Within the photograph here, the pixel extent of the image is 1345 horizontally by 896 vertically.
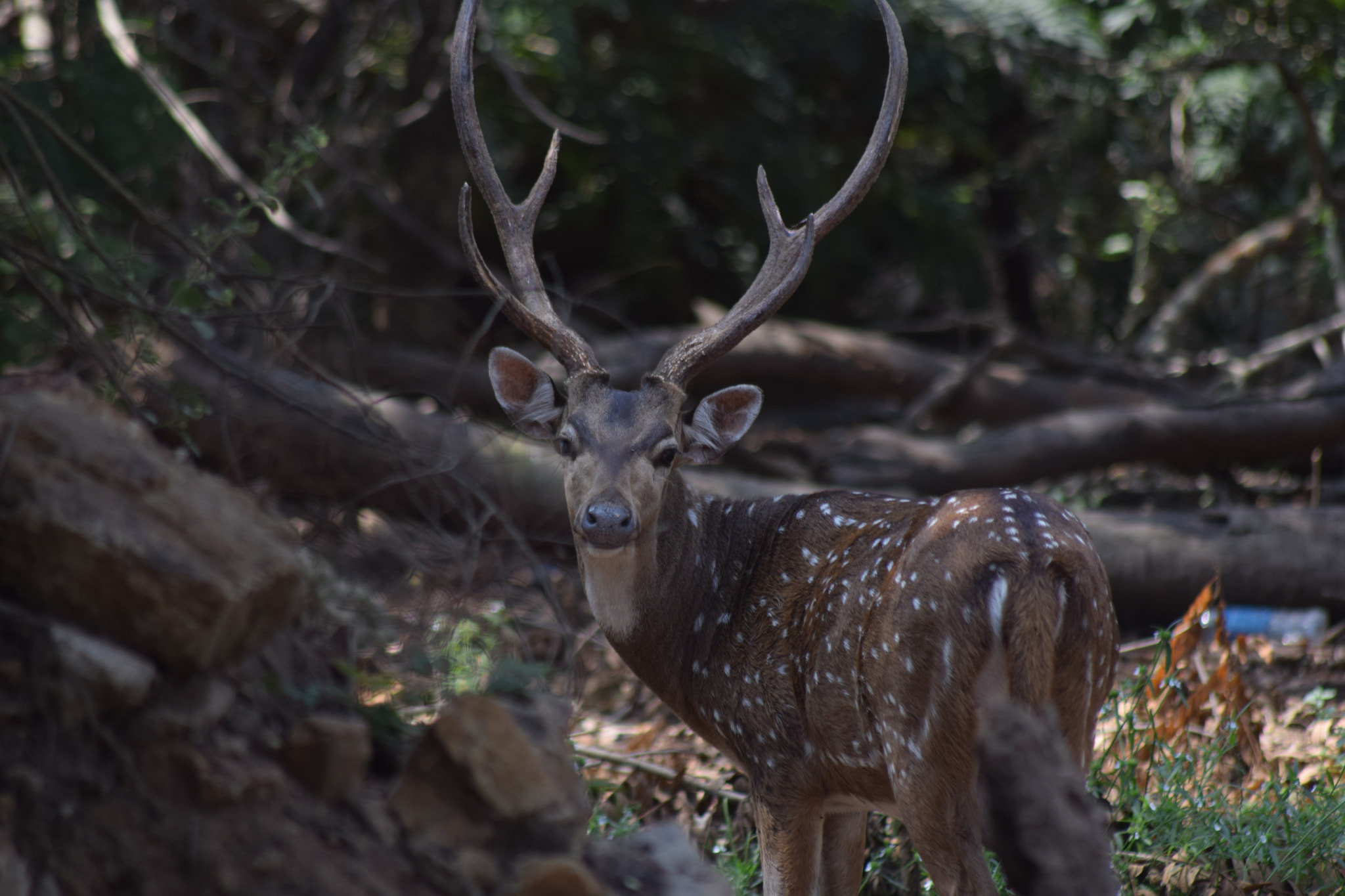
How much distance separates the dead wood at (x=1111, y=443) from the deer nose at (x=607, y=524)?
3794mm

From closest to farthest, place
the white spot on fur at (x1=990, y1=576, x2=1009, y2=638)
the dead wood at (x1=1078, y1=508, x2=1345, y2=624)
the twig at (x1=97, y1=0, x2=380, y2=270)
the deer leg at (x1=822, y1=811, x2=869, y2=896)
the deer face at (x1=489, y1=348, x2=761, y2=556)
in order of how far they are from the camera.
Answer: the white spot on fur at (x1=990, y1=576, x2=1009, y2=638), the deer face at (x1=489, y1=348, x2=761, y2=556), the deer leg at (x1=822, y1=811, x2=869, y2=896), the twig at (x1=97, y1=0, x2=380, y2=270), the dead wood at (x1=1078, y1=508, x2=1345, y2=624)

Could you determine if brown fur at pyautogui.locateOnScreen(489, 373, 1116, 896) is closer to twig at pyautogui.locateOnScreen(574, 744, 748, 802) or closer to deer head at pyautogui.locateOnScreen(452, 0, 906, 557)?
deer head at pyautogui.locateOnScreen(452, 0, 906, 557)

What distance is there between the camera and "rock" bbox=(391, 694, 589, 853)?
227 cm

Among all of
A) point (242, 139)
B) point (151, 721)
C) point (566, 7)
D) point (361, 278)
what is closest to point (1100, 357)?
point (566, 7)

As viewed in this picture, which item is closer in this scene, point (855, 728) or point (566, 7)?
point (855, 728)

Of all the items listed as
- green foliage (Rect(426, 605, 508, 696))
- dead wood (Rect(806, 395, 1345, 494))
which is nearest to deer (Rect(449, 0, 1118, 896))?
green foliage (Rect(426, 605, 508, 696))

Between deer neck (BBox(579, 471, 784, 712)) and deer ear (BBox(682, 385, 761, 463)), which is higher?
deer ear (BBox(682, 385, 761, 463))

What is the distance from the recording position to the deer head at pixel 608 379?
3.98 meters

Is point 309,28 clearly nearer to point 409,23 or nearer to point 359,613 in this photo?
point 409,23

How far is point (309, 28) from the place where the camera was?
9.21 metres

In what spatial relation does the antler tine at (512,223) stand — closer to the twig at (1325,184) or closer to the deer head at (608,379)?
the deer head at (608,379)

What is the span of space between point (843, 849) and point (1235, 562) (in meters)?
3.47

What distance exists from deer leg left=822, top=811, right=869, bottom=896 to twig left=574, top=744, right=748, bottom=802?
56 centimetres

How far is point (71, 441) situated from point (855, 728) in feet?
7.51
